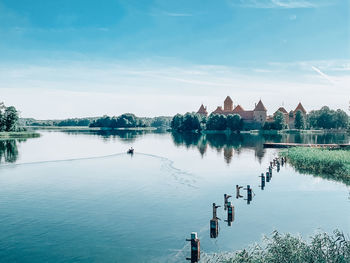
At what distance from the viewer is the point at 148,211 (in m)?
19.6

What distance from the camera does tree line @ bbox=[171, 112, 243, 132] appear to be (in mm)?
122600

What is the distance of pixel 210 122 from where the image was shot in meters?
127

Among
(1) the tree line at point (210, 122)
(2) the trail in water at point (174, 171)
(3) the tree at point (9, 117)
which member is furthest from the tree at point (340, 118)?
(3) the tree at point (9, 117)

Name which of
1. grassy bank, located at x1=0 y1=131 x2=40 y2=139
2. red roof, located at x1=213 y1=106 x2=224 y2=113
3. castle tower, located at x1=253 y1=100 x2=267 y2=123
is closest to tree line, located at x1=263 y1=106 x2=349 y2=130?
castle tower, located at x1=253 y1=100 x2=267 y2=123

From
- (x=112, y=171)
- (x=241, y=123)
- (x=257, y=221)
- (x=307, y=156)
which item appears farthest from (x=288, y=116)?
(x=257, y=221)

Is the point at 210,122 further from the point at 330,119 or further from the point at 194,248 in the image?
the point at 194,248

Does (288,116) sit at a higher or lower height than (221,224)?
higher

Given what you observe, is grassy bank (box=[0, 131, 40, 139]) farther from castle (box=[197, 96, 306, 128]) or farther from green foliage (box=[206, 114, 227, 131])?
castle (box=[197, 96, 306, 128])

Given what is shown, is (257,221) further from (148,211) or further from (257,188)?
(257,188)

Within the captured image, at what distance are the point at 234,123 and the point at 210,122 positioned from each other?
10.4m

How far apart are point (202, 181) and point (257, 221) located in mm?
11672

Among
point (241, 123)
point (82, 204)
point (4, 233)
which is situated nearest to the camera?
point (4, 233)

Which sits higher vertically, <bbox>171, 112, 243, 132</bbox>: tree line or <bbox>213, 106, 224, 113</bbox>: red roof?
<bbox>213, 106, 224, 113</bbox>: red roof

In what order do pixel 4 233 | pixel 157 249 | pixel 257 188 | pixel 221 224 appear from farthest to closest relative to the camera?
1. pixel 257 188
2. pixel 221 224
3. pixel 4 233
4. pixel 157 249
